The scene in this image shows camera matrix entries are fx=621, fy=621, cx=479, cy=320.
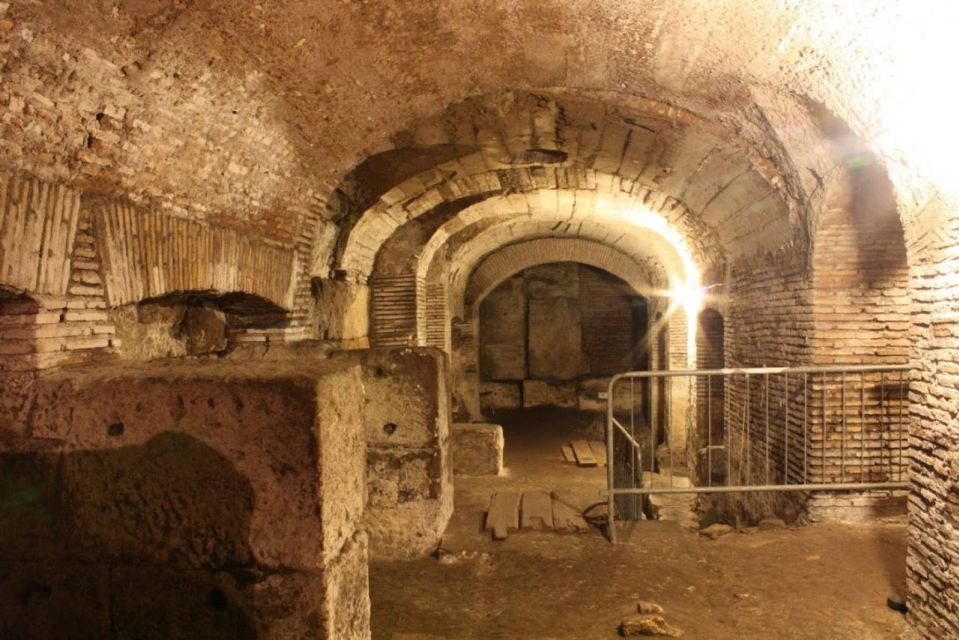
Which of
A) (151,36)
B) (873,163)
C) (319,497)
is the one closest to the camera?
(319,497)

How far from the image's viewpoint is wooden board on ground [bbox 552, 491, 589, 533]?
5094 mm

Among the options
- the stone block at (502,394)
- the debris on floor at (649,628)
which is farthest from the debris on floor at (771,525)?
the stone block at (502,394)

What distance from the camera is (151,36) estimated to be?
317 cm

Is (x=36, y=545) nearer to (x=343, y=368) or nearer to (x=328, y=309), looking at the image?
(x=343, y=368)

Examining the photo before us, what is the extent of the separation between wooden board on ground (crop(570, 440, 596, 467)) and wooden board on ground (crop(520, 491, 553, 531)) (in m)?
3.95

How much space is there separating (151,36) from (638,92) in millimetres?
3302

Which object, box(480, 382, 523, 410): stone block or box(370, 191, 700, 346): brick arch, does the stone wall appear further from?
box(370, 191, 700, 346): brick arch

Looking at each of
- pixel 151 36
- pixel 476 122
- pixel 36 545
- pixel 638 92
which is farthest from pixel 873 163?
pixel 36 545

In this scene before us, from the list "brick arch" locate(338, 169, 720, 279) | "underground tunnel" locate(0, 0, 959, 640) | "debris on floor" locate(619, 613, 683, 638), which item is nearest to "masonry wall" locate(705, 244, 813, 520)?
"underground tunnel" locate(0, 0, 959, 640)

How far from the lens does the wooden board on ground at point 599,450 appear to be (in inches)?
400

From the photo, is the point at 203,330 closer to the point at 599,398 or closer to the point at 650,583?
the point at 650,583

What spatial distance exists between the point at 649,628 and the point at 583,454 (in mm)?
6889

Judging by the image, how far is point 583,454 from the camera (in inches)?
407

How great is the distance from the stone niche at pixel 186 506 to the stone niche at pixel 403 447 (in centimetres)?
209
